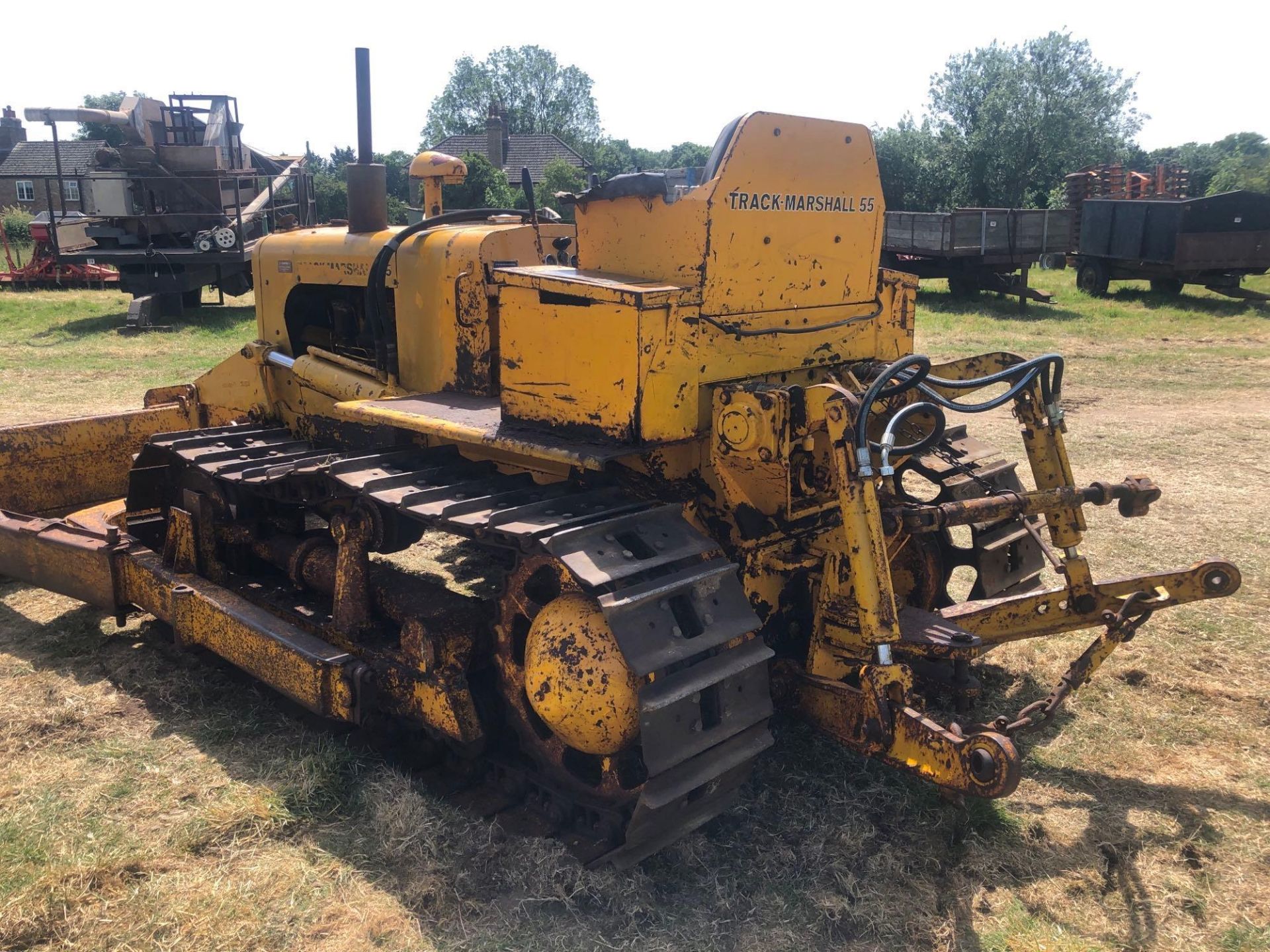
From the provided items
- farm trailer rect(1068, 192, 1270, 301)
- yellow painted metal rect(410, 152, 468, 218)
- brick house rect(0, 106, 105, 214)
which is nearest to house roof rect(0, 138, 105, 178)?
brick house rect(0, 106, 105, 214)

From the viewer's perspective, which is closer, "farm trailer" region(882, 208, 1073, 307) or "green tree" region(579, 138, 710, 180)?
"farm trailer" region(882, 208, 1073, 307)

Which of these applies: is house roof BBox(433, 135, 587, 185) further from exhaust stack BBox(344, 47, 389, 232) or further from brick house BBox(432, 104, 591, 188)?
exhaust stack BBox(344, 47, 389, 232)

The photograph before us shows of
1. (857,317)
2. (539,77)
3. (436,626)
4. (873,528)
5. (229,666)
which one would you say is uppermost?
(539,77)

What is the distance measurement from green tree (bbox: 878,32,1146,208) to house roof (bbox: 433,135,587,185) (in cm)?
1604

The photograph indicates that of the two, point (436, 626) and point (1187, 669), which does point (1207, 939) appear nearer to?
point (1187, 669)

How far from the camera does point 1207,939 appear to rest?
3299 millimetres

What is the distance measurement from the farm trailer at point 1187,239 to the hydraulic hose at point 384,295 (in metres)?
17.7

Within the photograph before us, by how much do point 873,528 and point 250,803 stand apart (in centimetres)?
262

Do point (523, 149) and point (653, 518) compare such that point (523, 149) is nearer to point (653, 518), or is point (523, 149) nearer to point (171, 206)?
point (171, 206)

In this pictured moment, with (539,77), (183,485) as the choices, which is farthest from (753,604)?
(539,77)

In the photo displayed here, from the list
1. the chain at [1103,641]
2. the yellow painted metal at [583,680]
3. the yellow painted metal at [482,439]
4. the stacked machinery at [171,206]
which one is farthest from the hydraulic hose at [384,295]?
the stacked machinery at [171,206]

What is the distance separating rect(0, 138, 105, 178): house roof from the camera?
Answer: 4666 cm

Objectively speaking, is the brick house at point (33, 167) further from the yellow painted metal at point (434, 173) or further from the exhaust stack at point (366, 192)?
the exhaust stack at point (366, 192)

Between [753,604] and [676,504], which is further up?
[676,504]
